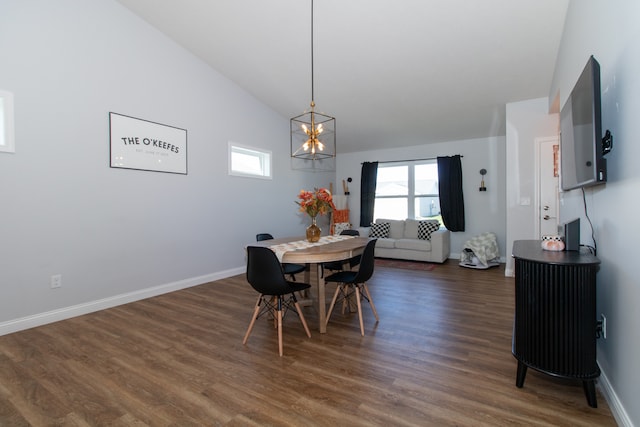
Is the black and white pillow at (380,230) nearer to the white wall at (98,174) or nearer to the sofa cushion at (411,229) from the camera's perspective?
the sofa cushion at (411,229)

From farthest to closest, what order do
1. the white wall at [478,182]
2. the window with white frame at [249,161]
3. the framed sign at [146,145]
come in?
the white wall at [478,182] → the window with white frame at [249,161] → the framed sign at [146,145]

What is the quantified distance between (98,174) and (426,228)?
17.8 feet

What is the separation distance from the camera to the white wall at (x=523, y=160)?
4.50 m

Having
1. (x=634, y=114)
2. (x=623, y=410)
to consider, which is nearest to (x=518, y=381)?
(x=623, y=410)

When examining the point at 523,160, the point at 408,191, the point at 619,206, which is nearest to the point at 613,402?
the point at 619,206

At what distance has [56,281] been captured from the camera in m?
3.22

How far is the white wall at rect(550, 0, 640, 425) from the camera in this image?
143cm

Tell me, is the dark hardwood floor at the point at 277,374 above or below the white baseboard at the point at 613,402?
below

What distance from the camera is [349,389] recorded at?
1937 millimetres

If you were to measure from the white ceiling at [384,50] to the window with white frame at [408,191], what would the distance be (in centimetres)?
151

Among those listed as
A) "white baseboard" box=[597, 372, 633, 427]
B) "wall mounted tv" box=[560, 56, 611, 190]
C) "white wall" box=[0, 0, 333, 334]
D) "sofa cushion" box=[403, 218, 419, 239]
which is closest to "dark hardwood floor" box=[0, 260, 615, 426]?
"white baseboard" box=[597, 372, 633, 427]

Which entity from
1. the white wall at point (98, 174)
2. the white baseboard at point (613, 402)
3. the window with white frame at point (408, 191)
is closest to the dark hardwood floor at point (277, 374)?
the white baseboard at point (613, 402)

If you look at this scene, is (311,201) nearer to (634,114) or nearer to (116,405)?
(116,405)

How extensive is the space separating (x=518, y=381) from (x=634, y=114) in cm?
157
